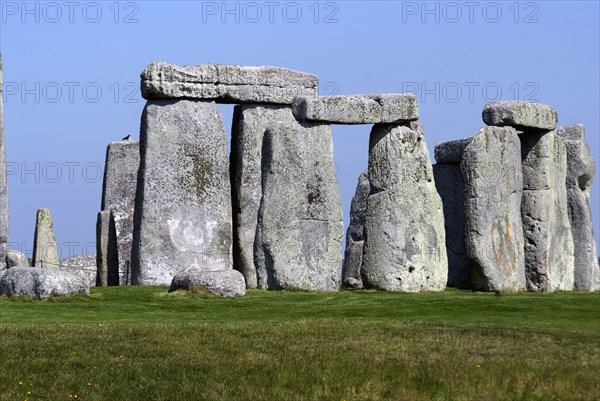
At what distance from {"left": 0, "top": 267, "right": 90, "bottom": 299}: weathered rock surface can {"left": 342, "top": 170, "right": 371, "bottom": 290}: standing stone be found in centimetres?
832

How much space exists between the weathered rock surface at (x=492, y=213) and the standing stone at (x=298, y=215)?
8.89ft

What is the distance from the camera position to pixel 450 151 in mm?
30125

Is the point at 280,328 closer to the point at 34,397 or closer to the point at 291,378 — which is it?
the point at 291,378

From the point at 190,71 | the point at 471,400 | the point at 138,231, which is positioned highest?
the point at 190,71

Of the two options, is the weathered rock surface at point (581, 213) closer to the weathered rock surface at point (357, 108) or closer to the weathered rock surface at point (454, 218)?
the weathered rock surface at point (454, 218)

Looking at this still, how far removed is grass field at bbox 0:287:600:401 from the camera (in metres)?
16.5

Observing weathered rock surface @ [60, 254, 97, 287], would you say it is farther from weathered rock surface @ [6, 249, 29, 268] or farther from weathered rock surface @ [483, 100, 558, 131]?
weathered rock surface @ [483, 100, 558, 131]

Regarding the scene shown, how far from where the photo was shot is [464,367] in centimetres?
1717

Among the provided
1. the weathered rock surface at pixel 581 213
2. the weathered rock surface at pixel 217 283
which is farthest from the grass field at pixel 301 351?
the weathered rock surface at pixel 581 213

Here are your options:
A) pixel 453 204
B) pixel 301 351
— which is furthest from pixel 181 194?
pixel 301 351

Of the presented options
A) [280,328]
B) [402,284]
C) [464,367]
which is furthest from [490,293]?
[464,367]

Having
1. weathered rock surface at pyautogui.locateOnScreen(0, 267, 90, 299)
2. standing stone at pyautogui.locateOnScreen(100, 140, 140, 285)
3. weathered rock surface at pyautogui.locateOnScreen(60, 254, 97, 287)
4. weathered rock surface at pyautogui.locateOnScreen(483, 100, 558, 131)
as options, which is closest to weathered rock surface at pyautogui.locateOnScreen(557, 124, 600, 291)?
weathered rock surface at pyautogui.locateOnScreen(483, 100, 558, 131)

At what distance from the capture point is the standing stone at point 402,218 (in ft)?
88.8

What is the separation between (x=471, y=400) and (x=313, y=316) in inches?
262
